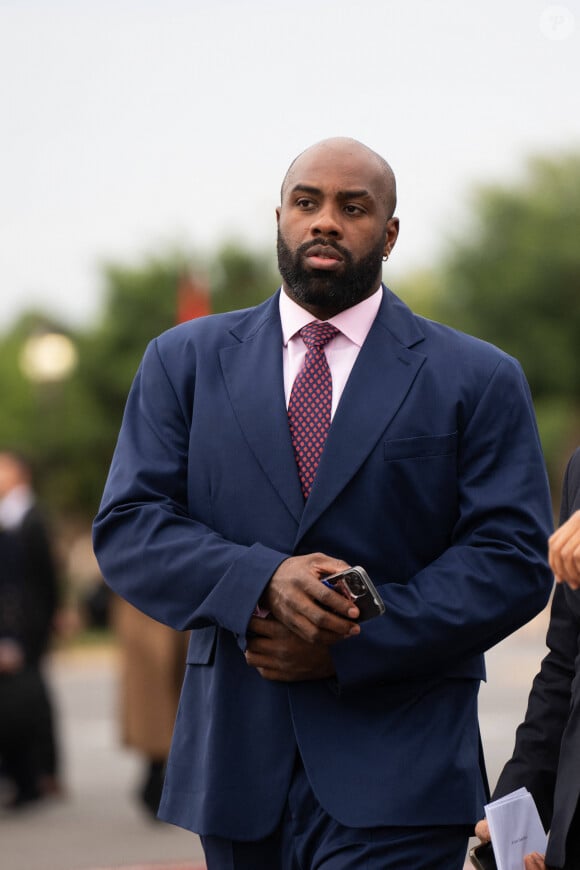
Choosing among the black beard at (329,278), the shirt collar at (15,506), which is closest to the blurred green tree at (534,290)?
the shirt collar at (15,506)

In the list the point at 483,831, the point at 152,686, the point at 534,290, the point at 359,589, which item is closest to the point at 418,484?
the point at 359,589

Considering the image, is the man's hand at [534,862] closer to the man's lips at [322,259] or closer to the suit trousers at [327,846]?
the suit trousers at [327,846]

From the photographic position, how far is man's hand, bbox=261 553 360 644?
3059 mm

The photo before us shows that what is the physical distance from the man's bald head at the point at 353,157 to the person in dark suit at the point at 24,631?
6.95 meters

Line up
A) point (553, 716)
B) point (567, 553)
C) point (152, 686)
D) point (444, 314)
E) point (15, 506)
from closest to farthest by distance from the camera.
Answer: point (567, 553) < point (553, 716) < point (152, 686) < point (15, 506) < point (444, 314)

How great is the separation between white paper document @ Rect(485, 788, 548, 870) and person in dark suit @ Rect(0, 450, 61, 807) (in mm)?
7266

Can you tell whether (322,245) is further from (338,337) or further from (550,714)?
(550,714)

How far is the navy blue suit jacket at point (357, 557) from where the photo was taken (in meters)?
3.24

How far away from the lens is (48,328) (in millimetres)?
26109

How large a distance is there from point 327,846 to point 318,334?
104cm

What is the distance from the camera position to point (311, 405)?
344 cm

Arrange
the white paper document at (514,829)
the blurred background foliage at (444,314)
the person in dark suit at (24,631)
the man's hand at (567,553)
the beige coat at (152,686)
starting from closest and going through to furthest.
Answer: the man's hand at (567,553), the white paper document at (514,829), the beige coat at (152,686), the person in dark suit at (24,631), the blurred background foliage at (444,314)

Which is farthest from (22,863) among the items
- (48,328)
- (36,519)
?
(48,328)

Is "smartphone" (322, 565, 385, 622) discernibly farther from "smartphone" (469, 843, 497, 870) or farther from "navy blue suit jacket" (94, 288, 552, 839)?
"smartphone" (469, 843, 497, 870)
